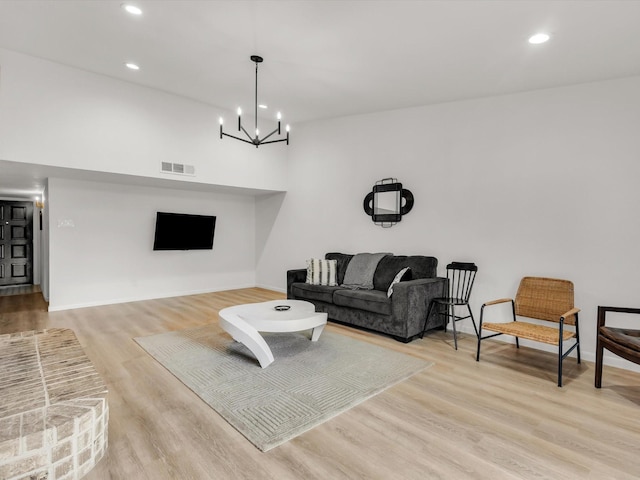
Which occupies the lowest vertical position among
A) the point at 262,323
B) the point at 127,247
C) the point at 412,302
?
the point at 262,323

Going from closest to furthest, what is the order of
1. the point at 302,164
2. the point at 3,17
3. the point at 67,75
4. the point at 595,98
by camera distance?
1. the point at 3,17
2. the point at 595,98
3. the point at 67,75
4. the point at 302,164

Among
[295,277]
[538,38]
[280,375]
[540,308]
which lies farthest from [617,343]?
[295,277]

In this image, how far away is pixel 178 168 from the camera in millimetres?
5371

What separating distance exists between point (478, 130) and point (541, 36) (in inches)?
58.8

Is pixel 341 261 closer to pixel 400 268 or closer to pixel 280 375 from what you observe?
pixel 400 268

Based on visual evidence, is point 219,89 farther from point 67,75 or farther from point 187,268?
point 187,268

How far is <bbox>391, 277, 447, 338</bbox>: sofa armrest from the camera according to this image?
3.95 m

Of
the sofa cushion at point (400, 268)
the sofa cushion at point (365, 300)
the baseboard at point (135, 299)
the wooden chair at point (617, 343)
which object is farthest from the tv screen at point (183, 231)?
the wooden chair at point (617, 343)

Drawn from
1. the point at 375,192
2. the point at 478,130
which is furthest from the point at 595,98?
the point at 375,192

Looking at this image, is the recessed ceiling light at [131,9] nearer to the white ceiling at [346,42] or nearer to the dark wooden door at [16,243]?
the white ceiling at [346,42]

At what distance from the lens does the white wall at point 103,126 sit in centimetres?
401

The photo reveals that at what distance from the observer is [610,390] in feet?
9.43

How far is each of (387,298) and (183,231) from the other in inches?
169

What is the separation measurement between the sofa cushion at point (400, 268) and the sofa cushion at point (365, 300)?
0.22 meters
